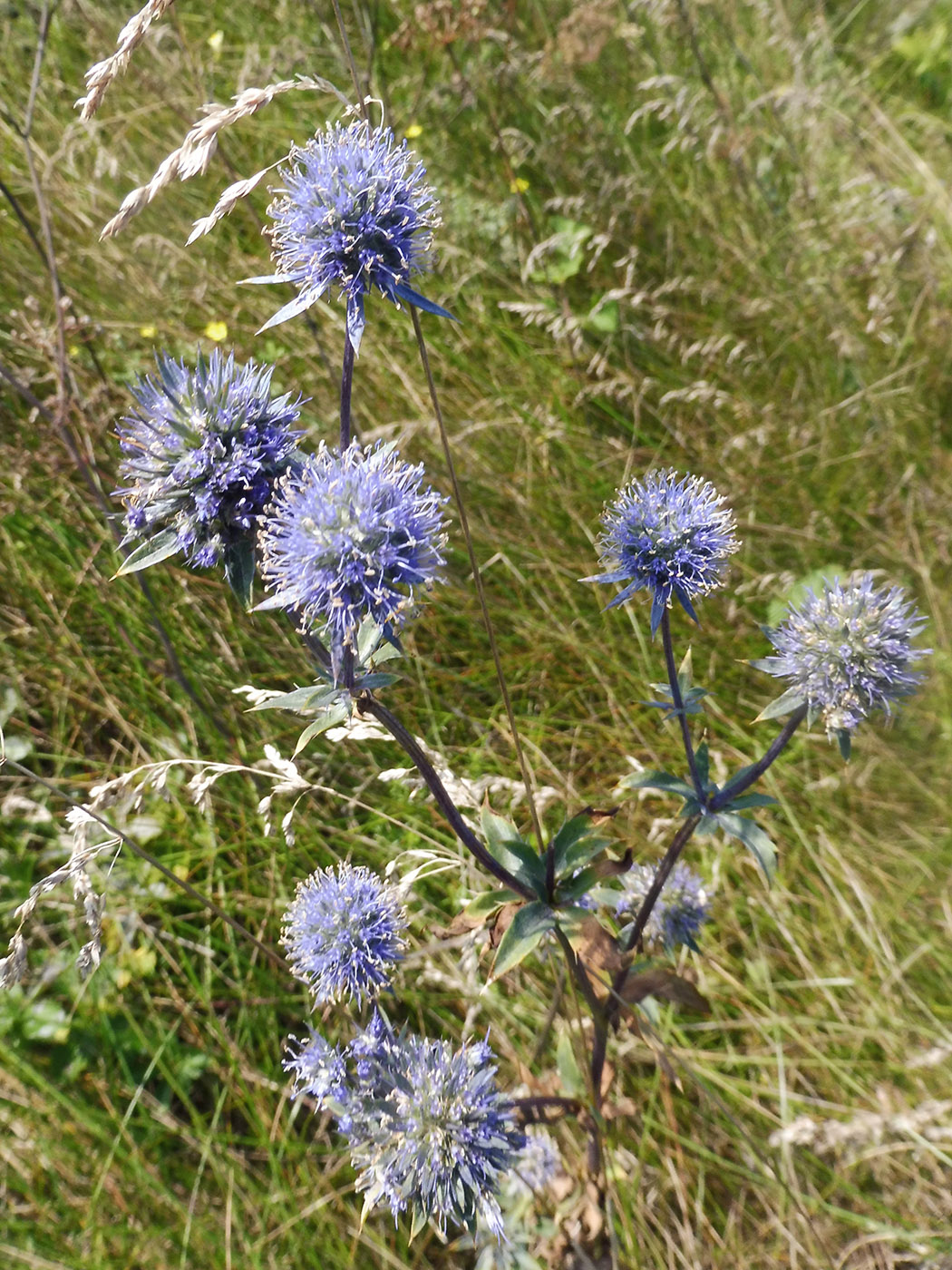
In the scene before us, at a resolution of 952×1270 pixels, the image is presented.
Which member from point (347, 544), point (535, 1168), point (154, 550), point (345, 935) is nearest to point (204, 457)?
point (154, 550)

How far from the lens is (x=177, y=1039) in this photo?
2.84m

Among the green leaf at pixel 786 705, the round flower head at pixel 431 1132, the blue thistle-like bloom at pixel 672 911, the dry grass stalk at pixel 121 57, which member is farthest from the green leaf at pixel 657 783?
the dry grass stalk at pixel 121 57

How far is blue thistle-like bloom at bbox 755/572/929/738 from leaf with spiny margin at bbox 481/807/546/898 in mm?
614

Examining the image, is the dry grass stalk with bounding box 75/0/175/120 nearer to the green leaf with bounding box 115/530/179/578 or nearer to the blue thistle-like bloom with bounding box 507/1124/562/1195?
the green leaf with bounding box 115/530/179/578

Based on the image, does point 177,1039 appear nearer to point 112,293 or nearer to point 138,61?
point 112,293

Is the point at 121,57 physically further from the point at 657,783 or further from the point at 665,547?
the point at 657,783

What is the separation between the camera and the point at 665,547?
184cm

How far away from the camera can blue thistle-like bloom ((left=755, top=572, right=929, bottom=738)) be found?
1848 millimetres

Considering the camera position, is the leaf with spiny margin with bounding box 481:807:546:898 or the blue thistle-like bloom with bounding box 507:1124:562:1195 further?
the blue thistle-like bloom with bounding box 507:1124:562:1195

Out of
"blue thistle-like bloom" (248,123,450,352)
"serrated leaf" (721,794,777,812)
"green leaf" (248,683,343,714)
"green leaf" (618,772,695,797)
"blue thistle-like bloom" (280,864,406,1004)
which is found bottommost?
"blue thistle-like bloom" (280,864,406,1004)

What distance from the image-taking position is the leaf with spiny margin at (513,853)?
189 centimetres

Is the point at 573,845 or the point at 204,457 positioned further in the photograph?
the point at 573,845

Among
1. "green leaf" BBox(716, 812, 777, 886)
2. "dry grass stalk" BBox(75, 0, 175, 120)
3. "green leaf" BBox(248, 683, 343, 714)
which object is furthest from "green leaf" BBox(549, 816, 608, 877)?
"dry grass stalk" BBox(75, 0, 175, 120)

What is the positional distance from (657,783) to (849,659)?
1.48 feet
